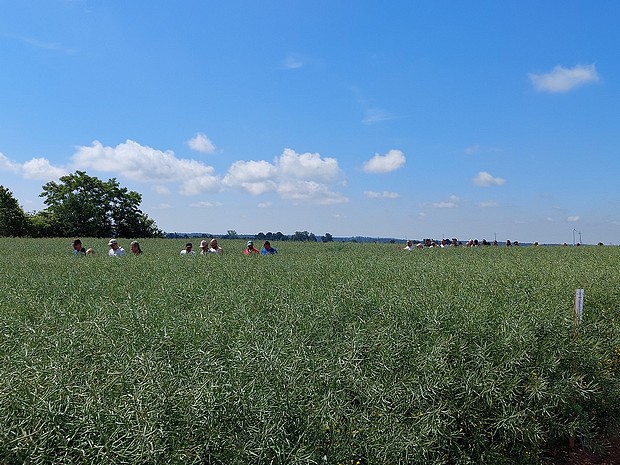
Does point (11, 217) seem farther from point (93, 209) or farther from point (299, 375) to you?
point (299, 375)

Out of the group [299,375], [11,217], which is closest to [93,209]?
[11,217]

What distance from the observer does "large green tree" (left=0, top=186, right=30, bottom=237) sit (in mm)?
54406

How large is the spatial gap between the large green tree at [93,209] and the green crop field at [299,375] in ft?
196

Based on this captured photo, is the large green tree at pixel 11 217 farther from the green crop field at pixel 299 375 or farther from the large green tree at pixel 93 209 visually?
the green crop field at pixel 299 375

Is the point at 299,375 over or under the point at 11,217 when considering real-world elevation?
under

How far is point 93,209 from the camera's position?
202ft

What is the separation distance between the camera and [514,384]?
3.78 metres

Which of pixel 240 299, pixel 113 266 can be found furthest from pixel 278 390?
pixel 113 266

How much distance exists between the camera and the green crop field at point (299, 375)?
8.51 feet

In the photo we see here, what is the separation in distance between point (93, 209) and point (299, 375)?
64382 mm

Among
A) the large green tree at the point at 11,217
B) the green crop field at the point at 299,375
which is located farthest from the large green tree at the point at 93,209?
the green crop field at the point at 299,375

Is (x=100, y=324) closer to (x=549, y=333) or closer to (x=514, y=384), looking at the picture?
(x=514, y=384)

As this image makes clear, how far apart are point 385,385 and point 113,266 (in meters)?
7.11

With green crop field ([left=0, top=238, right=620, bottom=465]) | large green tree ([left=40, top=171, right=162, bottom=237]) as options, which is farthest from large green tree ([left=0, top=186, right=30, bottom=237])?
green crop field ([left=0, top=238, right=620, bottom=465])
